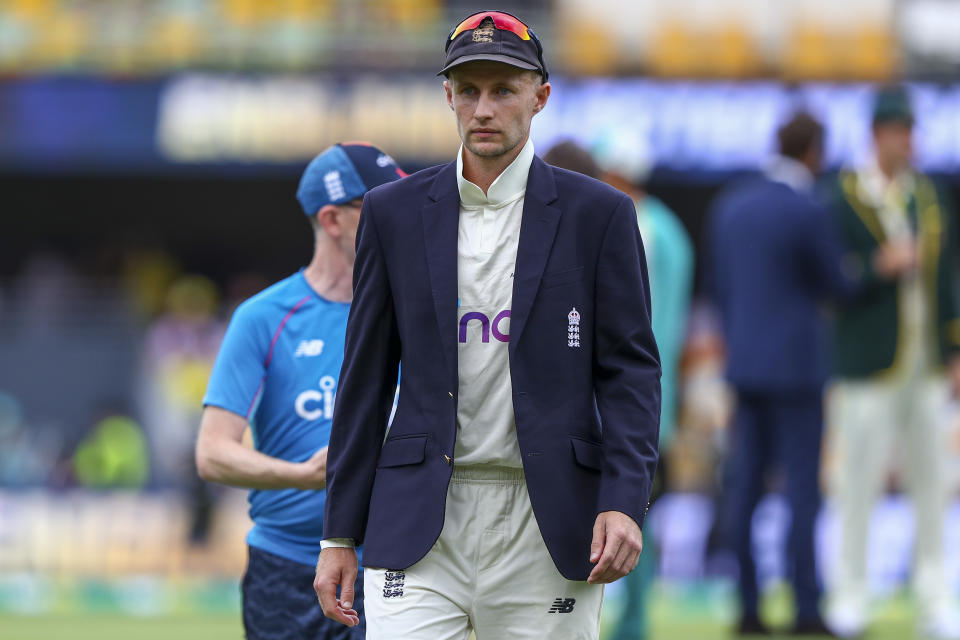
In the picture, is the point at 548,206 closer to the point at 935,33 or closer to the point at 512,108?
the point at 512,108

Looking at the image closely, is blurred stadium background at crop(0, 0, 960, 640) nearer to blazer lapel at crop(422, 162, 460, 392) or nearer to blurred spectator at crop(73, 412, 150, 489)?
blurred spectator at crop(73, 412, 150, 489)

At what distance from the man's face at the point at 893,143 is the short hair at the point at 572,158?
2.25 meters

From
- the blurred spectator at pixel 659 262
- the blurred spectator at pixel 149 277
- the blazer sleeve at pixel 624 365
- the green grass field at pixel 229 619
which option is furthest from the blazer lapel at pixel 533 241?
the blurred spectator at pixel 149 277

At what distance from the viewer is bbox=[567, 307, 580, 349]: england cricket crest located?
3283 millimetres

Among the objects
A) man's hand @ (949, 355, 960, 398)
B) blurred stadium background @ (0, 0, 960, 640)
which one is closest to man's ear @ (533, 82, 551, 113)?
man's hand @ (949, 355, 960, 398)

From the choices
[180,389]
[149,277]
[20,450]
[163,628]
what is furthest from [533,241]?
[149,277]

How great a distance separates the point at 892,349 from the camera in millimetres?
7574

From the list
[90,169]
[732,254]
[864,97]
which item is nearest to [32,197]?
[90,169]

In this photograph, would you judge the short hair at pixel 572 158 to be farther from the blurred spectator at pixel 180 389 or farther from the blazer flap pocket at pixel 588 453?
the blurred spectator at pixel 180 389

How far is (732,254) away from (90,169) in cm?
1299

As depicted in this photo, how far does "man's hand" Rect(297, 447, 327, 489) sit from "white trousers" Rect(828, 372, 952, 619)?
4.13 meters

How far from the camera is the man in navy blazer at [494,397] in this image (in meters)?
3.25

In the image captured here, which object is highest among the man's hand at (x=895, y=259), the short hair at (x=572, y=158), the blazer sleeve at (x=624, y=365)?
the short hair at (x=572, y=158)

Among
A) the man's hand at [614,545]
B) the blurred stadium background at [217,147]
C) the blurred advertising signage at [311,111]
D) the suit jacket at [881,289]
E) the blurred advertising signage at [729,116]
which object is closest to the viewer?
the man's hand at [614,545]
